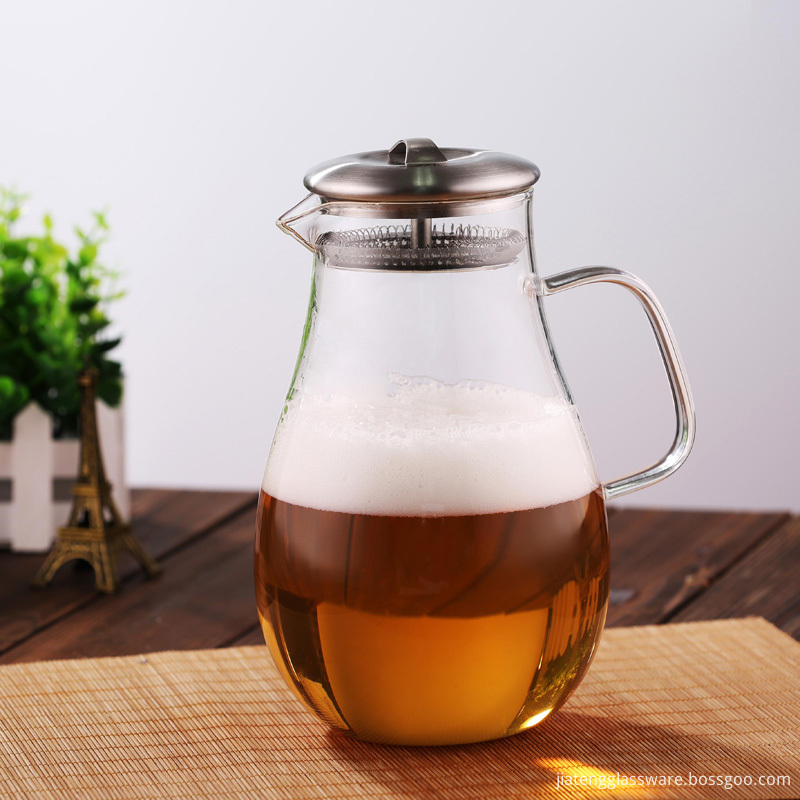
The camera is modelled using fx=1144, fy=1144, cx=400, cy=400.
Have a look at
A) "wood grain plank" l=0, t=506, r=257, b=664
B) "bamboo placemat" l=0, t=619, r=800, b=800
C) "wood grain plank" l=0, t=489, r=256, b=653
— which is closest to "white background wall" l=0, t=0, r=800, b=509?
"wood grain plank" l=0, t=489, r=256, b=653

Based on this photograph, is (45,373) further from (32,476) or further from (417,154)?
(417,154)

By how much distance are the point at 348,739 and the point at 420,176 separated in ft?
1.13

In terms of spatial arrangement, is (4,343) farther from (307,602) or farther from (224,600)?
(307,602)

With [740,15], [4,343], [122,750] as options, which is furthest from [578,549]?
[740,15]

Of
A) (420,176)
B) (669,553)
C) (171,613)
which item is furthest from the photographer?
(669,553)

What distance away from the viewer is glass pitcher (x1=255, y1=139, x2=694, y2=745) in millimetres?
630

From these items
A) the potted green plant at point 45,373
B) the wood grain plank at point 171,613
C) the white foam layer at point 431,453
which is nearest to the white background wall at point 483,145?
the potted green plant at point 45,373

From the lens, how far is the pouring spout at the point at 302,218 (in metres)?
0.67

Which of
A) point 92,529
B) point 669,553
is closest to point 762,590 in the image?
point 669,553

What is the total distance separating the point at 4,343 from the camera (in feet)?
3.96

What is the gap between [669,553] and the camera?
119 cm

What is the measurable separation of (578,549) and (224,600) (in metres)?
0.49

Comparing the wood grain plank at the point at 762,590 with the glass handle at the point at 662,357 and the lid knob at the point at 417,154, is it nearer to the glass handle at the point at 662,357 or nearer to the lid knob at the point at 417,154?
the glass handle at the point at 662,357

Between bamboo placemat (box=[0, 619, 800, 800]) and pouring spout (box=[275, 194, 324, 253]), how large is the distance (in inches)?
12.2
